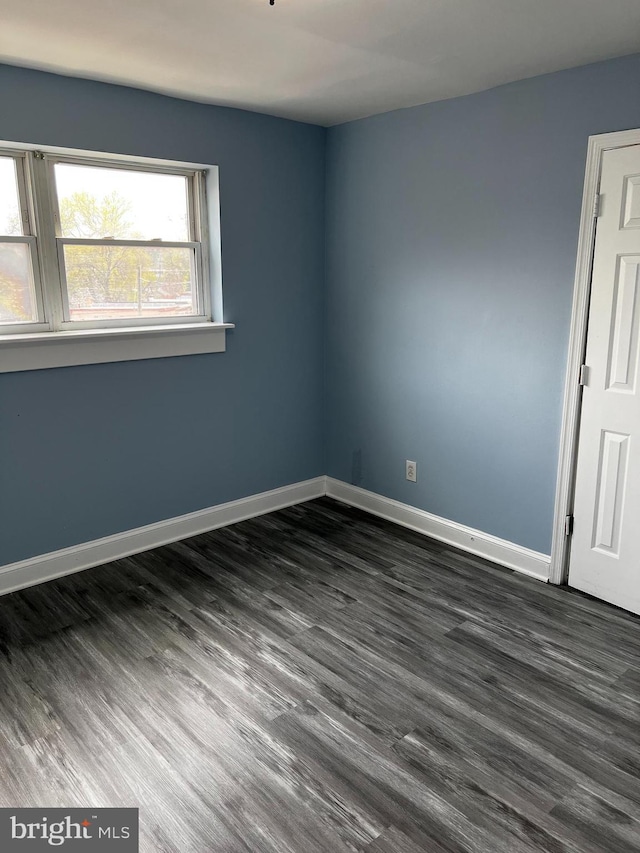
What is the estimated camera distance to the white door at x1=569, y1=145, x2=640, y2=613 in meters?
2.69

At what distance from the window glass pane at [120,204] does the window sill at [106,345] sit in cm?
50

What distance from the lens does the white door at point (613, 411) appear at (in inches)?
106

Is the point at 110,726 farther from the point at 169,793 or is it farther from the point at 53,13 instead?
the point at 53,13

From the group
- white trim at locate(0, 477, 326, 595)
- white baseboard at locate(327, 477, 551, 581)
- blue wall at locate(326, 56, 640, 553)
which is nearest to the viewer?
blue wall at locate(326, 56, 640, 553)

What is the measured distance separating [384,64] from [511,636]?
248 centimetres

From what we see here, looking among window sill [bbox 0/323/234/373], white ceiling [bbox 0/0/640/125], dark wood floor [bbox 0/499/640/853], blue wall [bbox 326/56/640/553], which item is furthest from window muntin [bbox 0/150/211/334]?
dark wood floor [bbox 0/499/640/853]

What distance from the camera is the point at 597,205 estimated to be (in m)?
2.75

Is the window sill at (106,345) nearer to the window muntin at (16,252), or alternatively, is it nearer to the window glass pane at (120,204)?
the window muntin at (16,252)

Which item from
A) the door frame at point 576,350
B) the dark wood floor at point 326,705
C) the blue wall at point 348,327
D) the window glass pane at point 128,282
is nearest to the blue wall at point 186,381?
the blue wall at point 348,327

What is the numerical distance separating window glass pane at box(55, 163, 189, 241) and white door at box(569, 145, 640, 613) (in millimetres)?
2147

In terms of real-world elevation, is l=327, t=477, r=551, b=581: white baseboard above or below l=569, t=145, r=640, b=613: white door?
below

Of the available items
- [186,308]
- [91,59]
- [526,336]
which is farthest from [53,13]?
[526,336]

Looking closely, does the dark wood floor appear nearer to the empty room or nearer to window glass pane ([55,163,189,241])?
the empty room

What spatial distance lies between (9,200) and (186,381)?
1.21 metres
